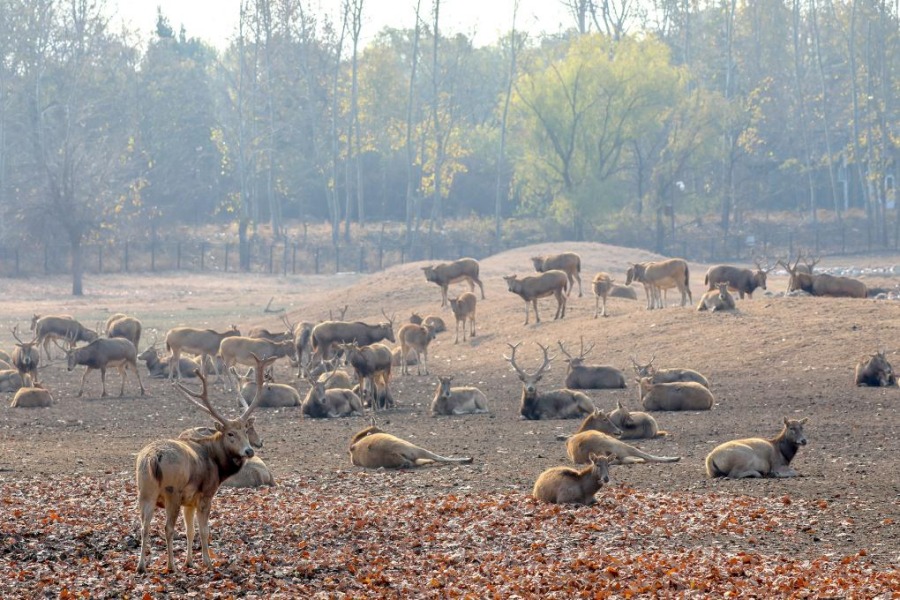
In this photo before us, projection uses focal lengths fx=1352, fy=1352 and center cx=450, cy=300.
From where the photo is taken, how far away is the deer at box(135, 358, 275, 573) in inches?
389

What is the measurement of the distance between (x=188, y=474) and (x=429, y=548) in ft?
7.83

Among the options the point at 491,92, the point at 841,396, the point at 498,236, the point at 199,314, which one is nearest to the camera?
the point at 841,396

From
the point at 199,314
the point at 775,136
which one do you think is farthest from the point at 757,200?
the point at 199,314

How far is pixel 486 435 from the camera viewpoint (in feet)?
63.8

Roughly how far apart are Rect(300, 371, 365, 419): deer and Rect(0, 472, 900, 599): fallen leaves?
7926 mm

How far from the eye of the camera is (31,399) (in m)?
23.8

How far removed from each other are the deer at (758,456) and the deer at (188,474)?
6013mm

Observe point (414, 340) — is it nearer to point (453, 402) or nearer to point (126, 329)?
point (453, 402)

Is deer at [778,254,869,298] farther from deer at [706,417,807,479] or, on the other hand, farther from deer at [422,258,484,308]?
deer at [706,417,807,479]

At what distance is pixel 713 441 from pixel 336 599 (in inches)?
368

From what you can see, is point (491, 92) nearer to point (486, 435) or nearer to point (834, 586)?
point (486, 435)

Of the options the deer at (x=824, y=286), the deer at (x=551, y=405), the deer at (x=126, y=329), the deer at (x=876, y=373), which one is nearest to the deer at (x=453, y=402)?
the deer at (x=551, y=405)

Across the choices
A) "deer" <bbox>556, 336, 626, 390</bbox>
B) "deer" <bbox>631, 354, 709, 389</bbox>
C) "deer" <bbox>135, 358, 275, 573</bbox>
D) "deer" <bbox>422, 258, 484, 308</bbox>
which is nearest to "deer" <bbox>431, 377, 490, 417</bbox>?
"deer" <bbox>631, 354, 709, 389</bbox>

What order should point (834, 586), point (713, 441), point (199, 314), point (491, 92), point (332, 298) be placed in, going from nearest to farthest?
point (834, 586) → point (713, 441) → point (332, 298) → point (199, 314) → point (491, 92)
